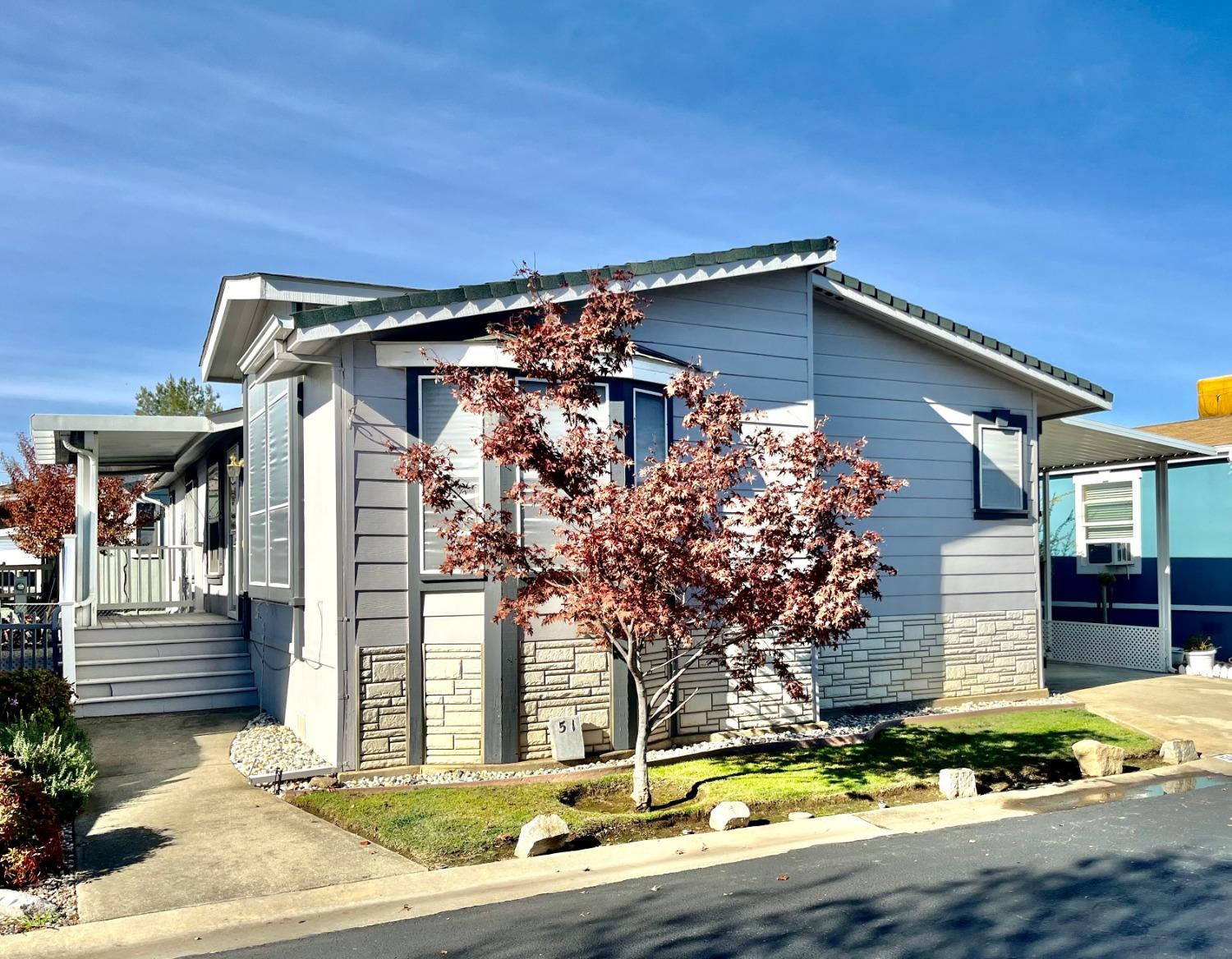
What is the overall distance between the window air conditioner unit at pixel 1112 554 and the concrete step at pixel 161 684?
14.6 m

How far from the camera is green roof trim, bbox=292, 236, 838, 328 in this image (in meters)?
8.84

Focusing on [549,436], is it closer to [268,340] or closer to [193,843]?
[268,340]

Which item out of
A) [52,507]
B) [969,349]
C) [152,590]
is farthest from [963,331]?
[52,507]

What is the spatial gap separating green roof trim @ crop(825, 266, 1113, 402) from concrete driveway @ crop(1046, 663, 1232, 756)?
4.23 m

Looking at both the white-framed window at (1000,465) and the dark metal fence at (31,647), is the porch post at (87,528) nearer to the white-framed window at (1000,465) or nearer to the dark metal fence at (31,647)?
the dark metal fence at (31,647)

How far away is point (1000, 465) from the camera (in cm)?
1432

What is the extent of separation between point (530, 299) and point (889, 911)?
624cm

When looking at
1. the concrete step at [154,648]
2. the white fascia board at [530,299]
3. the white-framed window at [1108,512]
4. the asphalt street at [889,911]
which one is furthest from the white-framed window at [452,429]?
the white-framed window at [1108,512]

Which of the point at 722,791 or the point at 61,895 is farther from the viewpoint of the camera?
the point at 722,791

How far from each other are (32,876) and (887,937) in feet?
16.8

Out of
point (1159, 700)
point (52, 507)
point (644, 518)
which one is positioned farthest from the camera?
point (52, 507)

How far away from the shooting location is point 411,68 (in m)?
13.6

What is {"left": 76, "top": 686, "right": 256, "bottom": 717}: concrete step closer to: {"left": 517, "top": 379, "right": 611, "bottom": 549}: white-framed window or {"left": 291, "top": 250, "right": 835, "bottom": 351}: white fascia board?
{"left": 517, "top": 379, "right": 611, "bottom": 549}: white-framed window

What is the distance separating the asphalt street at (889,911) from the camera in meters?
5.26
